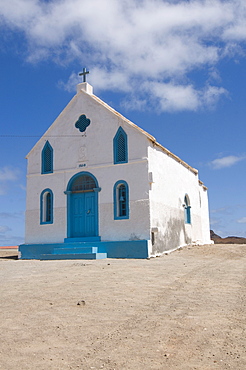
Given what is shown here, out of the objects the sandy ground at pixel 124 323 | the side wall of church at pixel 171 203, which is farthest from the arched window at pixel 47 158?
the sandy ground at pixel 124 323

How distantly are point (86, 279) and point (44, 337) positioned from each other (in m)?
3.86

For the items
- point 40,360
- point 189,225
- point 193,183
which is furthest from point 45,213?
point 40,360

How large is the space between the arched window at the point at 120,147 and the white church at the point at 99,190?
0.15 feet

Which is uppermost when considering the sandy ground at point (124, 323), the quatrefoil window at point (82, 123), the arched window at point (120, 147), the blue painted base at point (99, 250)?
the quatrefoil window at point (82, 123)

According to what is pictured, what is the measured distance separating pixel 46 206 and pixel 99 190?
3.27m

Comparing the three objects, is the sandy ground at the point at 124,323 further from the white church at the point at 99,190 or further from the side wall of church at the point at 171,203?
the side wall of church at the point at 171,203

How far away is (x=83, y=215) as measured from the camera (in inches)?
712

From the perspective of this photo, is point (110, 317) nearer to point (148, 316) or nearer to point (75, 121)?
point (148, 316)

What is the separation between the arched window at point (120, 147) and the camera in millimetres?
17422

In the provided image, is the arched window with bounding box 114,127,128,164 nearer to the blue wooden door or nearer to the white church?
the white church

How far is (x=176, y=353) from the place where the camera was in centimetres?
447

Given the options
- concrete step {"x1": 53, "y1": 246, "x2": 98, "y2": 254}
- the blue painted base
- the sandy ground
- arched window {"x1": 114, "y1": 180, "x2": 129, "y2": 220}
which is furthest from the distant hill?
the sandy ground

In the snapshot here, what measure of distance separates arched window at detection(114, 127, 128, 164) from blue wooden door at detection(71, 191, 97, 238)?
2.04 m

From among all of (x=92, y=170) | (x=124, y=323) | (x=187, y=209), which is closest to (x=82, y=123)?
(x=92, y=170)
